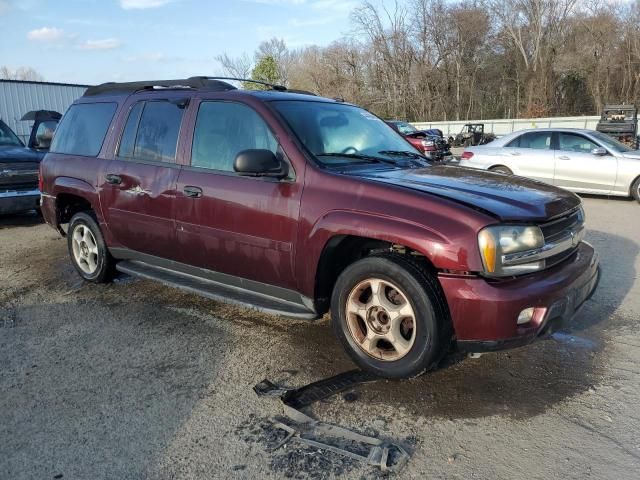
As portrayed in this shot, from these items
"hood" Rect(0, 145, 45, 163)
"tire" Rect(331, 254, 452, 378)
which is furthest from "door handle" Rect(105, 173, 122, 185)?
"hood" Rect(0, 145, 45, 163)

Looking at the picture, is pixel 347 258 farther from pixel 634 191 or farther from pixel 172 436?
pixel 634 191

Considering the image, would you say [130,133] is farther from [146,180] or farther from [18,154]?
[18,154]

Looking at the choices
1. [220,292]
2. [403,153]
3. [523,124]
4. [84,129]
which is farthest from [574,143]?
[523,124]

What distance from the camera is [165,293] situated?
5.29 meters

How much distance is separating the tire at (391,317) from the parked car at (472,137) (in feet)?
100

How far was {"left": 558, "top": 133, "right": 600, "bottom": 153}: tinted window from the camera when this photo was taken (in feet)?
34.6

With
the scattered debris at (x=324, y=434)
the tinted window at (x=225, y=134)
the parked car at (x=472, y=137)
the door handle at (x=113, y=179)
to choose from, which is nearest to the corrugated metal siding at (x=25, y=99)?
the door handle at (x=113, y=179)

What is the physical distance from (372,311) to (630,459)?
5.09 ft

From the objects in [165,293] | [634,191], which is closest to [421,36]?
[634,191]

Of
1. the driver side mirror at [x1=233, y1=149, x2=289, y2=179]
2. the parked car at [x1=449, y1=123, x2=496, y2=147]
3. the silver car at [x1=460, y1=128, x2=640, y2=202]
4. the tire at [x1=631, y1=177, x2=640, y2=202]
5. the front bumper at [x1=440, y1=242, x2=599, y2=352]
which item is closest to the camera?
the front bumper at [x1=440, y1=242, x2=599, y2=352]

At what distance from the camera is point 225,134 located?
4074 mm

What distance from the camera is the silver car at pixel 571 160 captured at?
33.5ft

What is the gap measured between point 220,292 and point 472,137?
31.4 meters

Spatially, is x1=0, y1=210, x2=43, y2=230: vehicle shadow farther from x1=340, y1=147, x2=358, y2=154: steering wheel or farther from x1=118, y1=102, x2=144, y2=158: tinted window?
x1=340, y1=147, x2=358, y2=154: steering wheel
